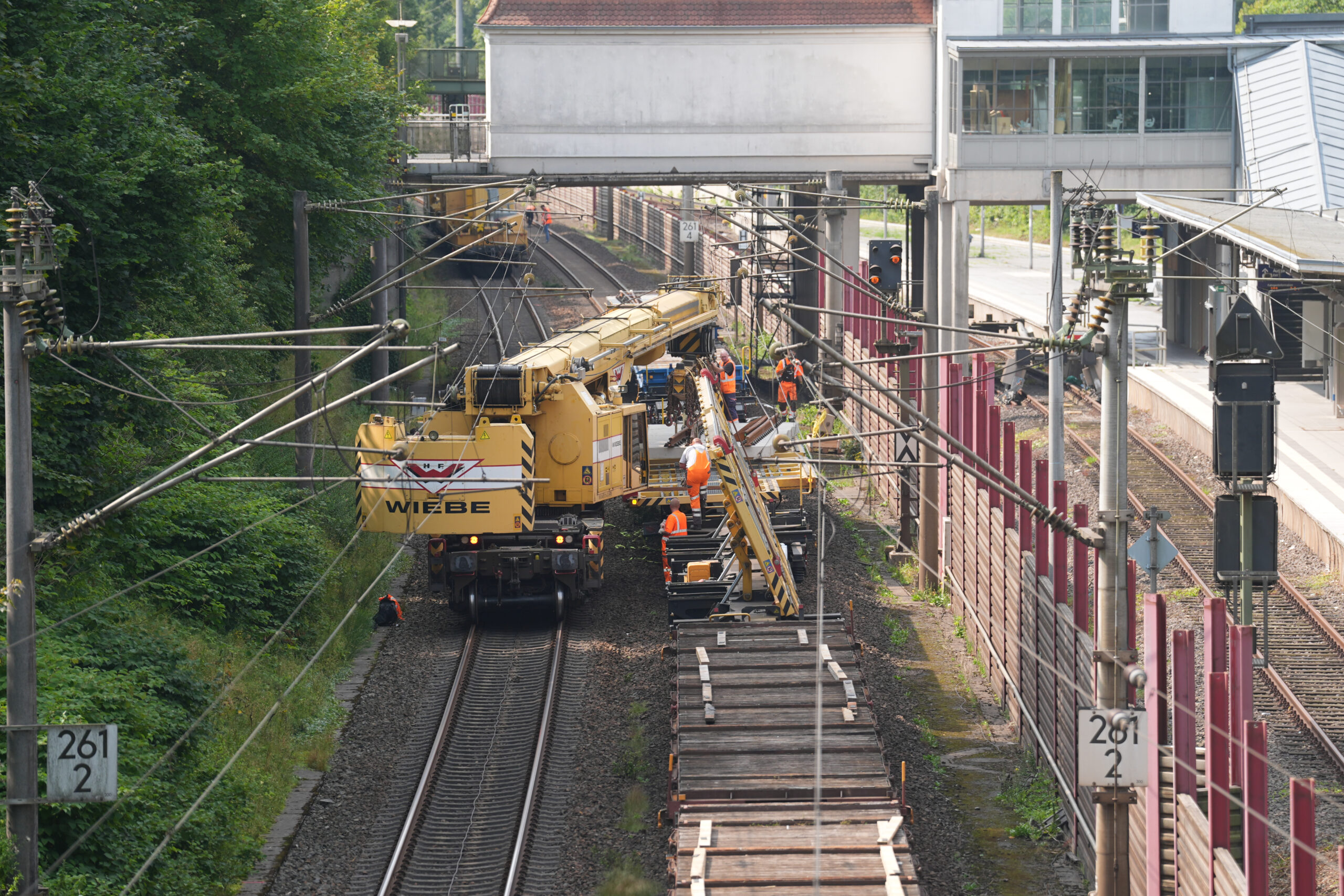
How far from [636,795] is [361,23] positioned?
40860mm

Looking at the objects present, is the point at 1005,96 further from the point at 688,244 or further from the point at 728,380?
the point at 688,244

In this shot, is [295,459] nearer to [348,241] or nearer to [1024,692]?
[348,241]

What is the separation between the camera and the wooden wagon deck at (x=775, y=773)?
555 inches

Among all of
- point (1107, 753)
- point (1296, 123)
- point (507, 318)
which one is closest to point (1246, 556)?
point (1107, 753)

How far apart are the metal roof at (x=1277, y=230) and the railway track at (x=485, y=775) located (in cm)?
1548

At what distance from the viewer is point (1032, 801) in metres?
18.2

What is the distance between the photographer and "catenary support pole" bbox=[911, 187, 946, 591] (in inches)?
1040

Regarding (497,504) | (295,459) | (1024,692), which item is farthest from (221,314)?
(1024,692)

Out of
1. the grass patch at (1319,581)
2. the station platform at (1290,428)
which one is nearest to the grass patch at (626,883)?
the grass patch at (1319,581)

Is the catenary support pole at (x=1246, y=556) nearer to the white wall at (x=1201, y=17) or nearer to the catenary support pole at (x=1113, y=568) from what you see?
the catenary support pole at (x=1113, y=568)

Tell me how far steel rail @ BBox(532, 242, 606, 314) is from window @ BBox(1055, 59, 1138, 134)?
17.9 metres

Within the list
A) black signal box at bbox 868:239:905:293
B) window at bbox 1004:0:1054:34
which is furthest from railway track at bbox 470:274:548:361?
black signal box at bbox 868:239:905:293

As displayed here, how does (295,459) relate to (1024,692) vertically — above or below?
above

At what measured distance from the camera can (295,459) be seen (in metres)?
30.1
